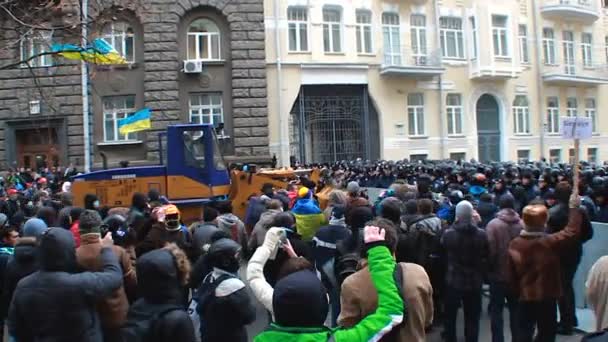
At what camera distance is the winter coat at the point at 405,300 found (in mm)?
4164

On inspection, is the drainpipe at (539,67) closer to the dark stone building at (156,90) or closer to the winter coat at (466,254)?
the dark stone building at (156,90)

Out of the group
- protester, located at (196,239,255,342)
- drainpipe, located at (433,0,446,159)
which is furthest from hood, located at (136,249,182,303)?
drainpipe, located at (433,0,446,159)

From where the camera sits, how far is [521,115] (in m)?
32.2

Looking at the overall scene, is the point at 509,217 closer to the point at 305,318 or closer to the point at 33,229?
the point at 305,318

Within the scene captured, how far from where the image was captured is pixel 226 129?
26.3 meters

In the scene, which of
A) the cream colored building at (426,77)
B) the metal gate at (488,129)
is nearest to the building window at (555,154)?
the cream colored building at (426,77)

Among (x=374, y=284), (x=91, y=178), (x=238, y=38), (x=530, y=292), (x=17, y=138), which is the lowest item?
(x=530, y=292)

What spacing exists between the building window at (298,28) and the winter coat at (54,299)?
23.8 m

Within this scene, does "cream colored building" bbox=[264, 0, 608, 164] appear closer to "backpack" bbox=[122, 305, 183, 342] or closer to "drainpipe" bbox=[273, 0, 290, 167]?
"drainpipe" bbox=[273, 0, 290, 167]

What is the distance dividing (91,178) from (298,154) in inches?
566

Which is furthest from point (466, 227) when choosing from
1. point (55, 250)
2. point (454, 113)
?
point (454, 113)

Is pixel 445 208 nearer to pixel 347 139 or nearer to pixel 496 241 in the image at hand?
pixel 496 241

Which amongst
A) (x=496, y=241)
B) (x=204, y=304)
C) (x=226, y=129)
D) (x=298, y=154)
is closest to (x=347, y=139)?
(x=298, y=154)

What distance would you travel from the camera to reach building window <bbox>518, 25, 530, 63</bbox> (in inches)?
1271
